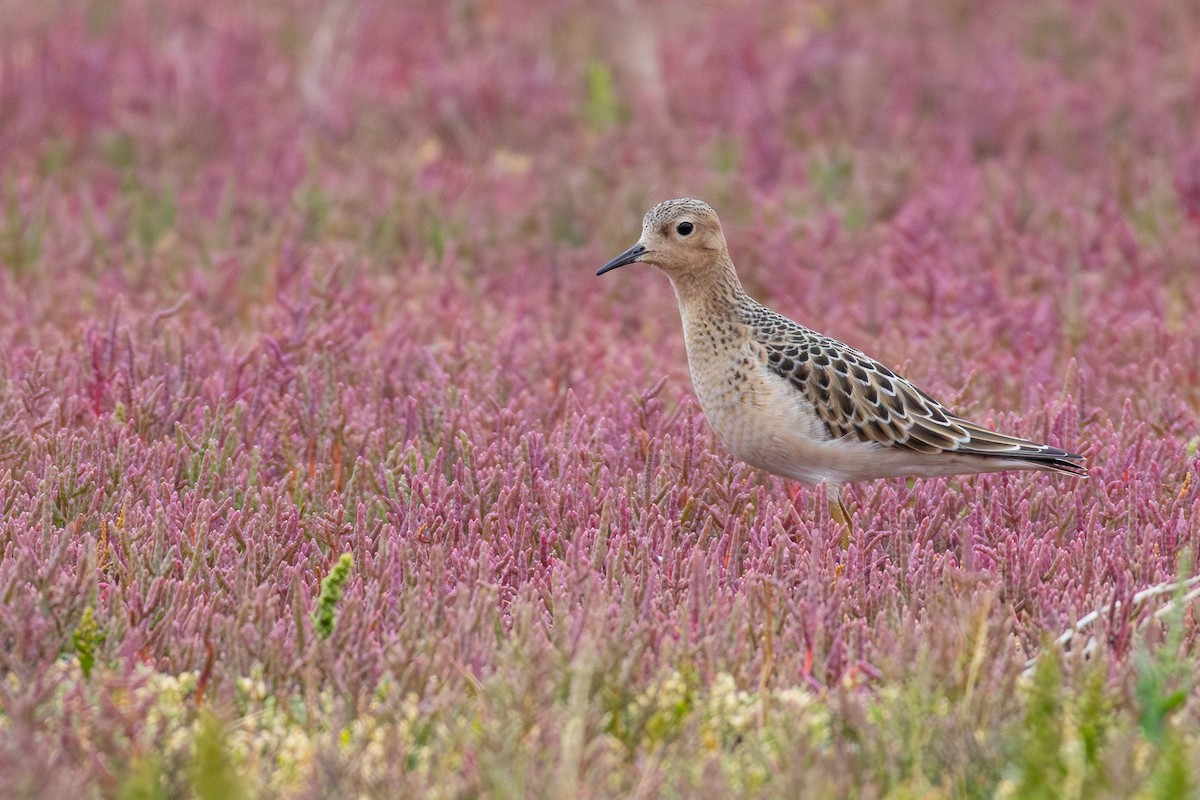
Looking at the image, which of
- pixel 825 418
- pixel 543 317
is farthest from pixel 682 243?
pixel 543 317

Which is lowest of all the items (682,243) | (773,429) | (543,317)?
(543,317)

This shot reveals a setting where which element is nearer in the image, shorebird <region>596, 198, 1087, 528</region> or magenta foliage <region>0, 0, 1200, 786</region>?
magenta foliage <region>0, 0, 1200, 786</region>

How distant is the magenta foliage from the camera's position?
14.4 ft

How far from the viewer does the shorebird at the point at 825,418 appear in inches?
212

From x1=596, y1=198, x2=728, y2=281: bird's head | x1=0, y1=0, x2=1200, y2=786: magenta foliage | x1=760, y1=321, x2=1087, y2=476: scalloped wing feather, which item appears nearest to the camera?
x1=0, y1=0, x2=1200, y2=786: magenta foliage

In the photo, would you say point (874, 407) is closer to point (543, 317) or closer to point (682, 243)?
point (682, 243)

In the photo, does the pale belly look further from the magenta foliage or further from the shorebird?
the magenta foliage

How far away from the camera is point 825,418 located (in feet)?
17.9

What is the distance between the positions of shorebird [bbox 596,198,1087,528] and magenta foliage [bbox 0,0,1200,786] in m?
0.17

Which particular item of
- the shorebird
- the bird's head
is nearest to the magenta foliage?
the shorebird

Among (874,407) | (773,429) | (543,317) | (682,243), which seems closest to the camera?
(773,429)

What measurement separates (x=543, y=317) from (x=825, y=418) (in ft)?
9.56

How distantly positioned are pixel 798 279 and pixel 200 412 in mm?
3591

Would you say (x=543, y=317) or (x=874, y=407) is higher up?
(x=874, y=407)
